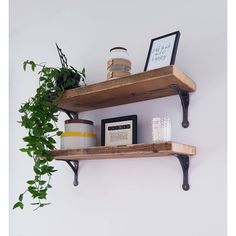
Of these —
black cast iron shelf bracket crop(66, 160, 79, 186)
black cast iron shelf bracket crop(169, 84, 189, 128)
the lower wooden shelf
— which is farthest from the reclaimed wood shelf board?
black cast iron shelf bracket crop(66, 160, 79, 186)

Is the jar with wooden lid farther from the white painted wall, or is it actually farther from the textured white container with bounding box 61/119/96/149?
the textured white container with bounding box 61/119/96/149

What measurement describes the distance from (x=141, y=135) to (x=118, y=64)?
0.32 m

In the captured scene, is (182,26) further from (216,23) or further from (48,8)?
(48,8)

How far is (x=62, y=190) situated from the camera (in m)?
1.69

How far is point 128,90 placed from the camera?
1264mm

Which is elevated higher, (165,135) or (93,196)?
(165,135)

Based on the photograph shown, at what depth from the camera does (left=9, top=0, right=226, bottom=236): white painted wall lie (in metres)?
1.18

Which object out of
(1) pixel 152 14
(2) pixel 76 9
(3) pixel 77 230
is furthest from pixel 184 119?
(2) pixel 76 9

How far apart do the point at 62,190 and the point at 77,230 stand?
228mm

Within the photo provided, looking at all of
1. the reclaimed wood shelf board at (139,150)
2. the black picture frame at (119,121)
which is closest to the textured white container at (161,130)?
the reclaimed wood shelf board at (139,150)

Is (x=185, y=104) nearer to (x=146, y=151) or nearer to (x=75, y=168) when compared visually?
(x=146, y=151)

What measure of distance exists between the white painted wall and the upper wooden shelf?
6 cm

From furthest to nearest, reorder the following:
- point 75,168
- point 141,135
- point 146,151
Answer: point 75,168, point 141,135, point 146,151

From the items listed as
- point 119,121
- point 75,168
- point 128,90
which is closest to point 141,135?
point 119,121
